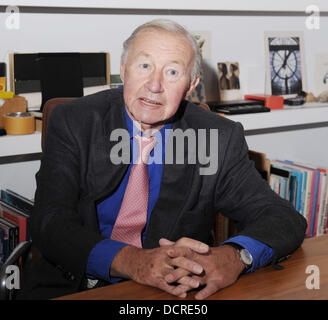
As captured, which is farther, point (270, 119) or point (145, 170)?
point (270, 119)

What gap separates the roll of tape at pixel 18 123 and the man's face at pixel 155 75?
1.87 feet

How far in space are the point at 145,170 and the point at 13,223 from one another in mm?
735

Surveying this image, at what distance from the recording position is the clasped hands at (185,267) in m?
1.03

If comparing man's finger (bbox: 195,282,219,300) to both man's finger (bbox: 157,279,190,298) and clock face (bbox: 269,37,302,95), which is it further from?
clock face (bbox: 269,37,302,95)

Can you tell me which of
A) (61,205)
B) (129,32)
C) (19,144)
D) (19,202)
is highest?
(129,32)

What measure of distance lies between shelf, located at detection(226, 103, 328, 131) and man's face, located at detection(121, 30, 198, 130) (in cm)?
86

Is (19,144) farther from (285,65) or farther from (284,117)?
(285,65)

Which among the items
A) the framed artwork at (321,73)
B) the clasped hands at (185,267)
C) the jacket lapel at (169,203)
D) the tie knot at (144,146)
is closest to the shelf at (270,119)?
the framed artwork at (321,73)

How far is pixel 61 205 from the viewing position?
1371mm

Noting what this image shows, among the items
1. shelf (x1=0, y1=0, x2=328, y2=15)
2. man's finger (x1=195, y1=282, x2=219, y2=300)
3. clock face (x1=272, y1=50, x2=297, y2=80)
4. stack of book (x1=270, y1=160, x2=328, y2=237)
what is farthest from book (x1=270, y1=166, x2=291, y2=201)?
man's finger (x1=195, y1=282, x2=219, y2=300)

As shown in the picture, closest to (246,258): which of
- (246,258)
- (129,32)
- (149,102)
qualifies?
(246,258)

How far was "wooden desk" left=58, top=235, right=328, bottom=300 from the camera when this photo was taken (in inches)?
39.5

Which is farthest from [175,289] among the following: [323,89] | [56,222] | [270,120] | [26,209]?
[323,89]

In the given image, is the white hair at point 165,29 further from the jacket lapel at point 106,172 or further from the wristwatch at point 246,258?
the wristwatch at point 246,258
